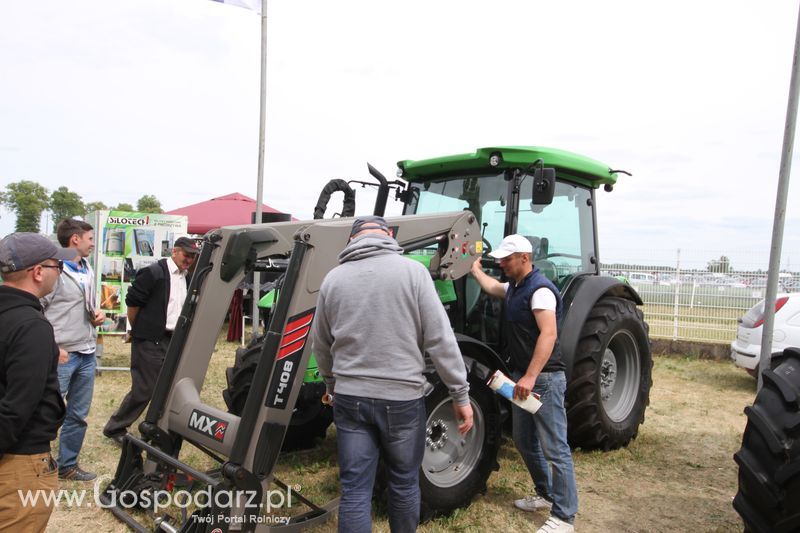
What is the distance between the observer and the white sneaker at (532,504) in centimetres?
387

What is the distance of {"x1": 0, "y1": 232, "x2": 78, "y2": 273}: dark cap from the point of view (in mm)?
2236

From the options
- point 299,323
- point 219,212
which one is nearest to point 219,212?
point 219,212

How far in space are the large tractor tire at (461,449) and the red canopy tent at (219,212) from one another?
8.83 meters

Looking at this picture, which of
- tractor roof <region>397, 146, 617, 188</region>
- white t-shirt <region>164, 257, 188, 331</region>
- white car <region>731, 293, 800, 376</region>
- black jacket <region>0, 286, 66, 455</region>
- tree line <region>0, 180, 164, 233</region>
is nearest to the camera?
black jacket <region>0, 286, 66, 455</region>

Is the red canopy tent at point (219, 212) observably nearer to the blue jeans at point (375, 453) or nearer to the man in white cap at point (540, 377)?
the man in white cap at point (540, 377)

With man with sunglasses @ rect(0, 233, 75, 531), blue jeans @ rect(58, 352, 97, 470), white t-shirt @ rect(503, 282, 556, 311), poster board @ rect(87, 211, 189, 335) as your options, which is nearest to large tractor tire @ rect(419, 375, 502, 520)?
white t-shirt @ rect(503, 282, 556, 311)

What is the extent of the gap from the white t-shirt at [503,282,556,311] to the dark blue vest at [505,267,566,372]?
0.03 metres

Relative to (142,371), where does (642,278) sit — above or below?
above

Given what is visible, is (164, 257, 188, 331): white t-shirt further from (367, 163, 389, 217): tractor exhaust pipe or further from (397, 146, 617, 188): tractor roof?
(397, 146, 617, 188): tractor roof

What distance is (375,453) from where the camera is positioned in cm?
265

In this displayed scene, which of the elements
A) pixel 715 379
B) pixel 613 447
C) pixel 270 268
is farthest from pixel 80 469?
pixel 715 379

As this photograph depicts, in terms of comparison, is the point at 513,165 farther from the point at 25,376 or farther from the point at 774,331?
the point at 774,331

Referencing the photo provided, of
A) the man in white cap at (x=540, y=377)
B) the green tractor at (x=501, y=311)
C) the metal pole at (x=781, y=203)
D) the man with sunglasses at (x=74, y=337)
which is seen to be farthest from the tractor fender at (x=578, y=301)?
the man with sunglasses at (x=74, y=337)

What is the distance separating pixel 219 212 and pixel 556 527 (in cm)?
1126
